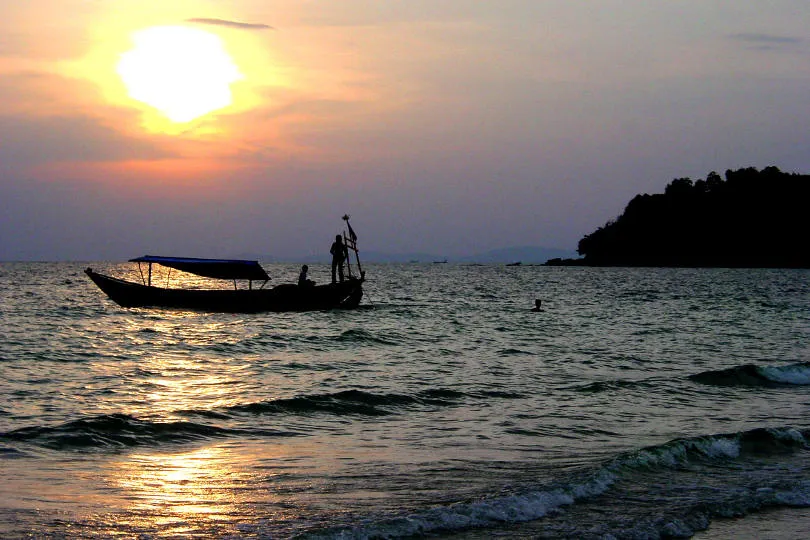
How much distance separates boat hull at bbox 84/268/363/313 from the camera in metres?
41.5

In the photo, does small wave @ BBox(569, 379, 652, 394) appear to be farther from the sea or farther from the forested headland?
the forested headland

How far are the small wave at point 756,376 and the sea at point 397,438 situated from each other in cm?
7

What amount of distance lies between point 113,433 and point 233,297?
28.1 m

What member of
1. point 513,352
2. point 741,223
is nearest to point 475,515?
point 513,352

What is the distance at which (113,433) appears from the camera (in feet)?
45.1

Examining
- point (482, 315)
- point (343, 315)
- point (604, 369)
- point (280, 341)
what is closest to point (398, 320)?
point (343, 315)

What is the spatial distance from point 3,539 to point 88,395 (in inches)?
402

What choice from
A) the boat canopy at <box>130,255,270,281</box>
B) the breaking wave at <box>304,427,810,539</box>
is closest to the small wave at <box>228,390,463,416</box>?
the breaking wave at <box>304,427,810,539</box>

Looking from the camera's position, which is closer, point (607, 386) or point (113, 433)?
point (113, 433)

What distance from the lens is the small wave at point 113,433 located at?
42.8 feet

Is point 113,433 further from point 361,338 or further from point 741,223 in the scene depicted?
point 741,223

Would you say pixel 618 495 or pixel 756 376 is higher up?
pixel 618 495

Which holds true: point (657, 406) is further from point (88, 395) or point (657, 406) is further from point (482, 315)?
point (482, 315)

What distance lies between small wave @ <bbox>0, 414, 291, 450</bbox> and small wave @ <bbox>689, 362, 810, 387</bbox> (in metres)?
11.6
